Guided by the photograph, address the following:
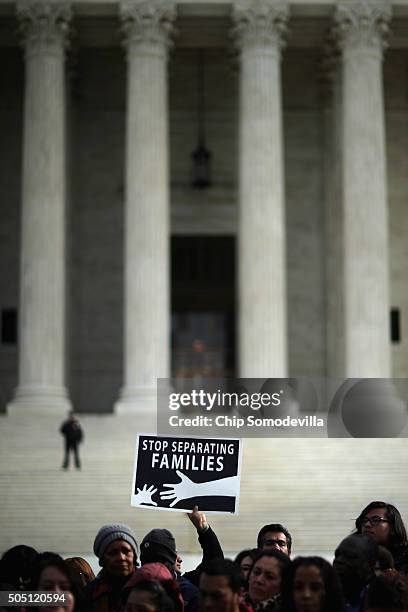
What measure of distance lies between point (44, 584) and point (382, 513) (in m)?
5.80

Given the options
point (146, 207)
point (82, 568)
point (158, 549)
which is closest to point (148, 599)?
point (158, 549)

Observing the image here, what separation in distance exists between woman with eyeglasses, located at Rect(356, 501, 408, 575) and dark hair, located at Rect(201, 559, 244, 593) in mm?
4917

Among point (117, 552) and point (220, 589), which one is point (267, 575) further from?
point (117, 552)

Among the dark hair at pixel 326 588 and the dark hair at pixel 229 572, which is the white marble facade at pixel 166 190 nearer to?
the dark hair at pixel 326 588

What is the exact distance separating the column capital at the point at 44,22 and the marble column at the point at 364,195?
12.3 m

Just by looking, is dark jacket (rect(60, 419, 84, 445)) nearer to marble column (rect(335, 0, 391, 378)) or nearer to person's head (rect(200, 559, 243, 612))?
marble column (rect(335, 0, 391, 378))

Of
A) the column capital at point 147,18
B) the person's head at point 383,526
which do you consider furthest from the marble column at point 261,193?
the person's head at point 383,526

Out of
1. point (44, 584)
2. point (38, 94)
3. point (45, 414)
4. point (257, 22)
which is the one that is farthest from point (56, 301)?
point (44, 584)

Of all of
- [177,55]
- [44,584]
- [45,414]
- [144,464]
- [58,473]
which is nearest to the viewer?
[44,584]

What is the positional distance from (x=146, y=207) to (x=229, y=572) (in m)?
44.6

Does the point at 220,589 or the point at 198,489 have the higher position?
the point at 198,489

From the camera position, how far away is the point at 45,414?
55.2 meters

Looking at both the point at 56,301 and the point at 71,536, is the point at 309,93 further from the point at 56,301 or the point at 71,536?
the point at 71,536

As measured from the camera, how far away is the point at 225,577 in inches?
457
